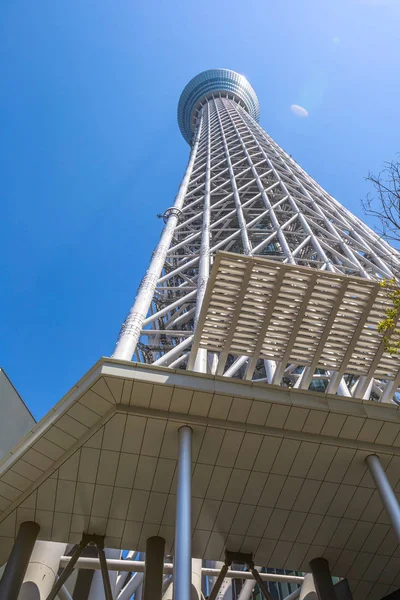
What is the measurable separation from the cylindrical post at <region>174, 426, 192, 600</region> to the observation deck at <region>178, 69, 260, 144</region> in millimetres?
78831

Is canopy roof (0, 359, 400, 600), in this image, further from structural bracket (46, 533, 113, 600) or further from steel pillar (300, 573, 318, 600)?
steel pillar (300, 573, 318, 600)

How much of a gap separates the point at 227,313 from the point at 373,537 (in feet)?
18.7

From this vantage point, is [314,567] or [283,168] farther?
[283,168]

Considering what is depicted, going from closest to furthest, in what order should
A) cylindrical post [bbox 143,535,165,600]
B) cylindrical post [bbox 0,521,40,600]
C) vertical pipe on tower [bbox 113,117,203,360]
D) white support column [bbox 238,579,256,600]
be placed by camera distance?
cylindrical post [bbox 0,521,40,600] < cylindrical post [bbox 143,535,165,600] < vertical pipe on tower [bbox 113,117,203,360] < white support column [bbox 238,579,256,600]

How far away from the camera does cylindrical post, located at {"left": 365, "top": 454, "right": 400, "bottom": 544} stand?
834cm

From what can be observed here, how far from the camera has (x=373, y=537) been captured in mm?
11211

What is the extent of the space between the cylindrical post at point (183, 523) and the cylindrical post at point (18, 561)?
11.7 ft

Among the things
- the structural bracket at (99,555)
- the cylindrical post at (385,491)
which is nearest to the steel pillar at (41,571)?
the structural bracket at (99,555)

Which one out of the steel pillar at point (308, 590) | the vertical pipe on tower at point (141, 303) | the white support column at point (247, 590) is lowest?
the steel pillar at point (308, 590)

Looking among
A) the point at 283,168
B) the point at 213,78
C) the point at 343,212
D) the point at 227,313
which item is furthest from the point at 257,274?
the point at 213,78

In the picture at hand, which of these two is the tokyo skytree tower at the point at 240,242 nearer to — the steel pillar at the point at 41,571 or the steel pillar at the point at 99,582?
the steel pillar at the point at 41,571

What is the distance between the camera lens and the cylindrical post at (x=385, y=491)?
834 cm

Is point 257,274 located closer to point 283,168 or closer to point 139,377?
point 139,377

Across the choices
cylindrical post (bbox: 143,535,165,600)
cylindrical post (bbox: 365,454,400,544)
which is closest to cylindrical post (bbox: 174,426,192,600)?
cylindrical post (bbox: 143,535,165,600)
